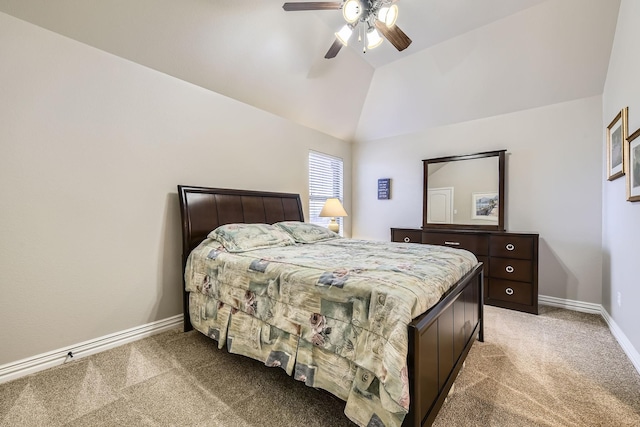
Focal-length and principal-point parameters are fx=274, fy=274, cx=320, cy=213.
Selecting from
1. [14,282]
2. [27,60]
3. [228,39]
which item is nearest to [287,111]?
[228,39]

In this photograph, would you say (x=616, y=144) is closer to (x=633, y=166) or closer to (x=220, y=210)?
(x=633, y=166)

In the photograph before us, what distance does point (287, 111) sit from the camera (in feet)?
12.0

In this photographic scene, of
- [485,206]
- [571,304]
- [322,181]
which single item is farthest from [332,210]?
[571,304]

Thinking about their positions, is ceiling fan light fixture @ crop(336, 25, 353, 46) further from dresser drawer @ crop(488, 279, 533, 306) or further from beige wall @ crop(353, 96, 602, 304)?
dresser drawer @ crop(488, 279, 533, 306)

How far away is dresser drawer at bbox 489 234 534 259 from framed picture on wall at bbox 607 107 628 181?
912mm

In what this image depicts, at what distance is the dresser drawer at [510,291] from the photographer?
301 cm

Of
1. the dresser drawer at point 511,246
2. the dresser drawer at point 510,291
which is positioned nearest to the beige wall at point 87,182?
the dresser drawer at point 511,246

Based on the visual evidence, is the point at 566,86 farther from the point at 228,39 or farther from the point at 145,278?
the point at 145,278

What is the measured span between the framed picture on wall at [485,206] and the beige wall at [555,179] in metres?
0.15

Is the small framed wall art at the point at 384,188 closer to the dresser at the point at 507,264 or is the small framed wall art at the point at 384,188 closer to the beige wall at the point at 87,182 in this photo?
the dresser at the point at 507,264

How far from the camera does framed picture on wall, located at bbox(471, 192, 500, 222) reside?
3537 mm

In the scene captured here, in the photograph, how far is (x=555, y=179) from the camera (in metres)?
3.22

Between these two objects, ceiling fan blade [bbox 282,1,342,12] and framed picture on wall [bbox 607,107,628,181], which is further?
framed picture on wall [bbox 607,107,628,181]

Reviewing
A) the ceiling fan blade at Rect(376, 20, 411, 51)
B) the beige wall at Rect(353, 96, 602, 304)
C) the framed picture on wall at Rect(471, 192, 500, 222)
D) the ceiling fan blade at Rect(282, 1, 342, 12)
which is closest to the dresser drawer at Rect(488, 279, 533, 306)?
the beige wall at Rect(353, 96, 602, 304)
